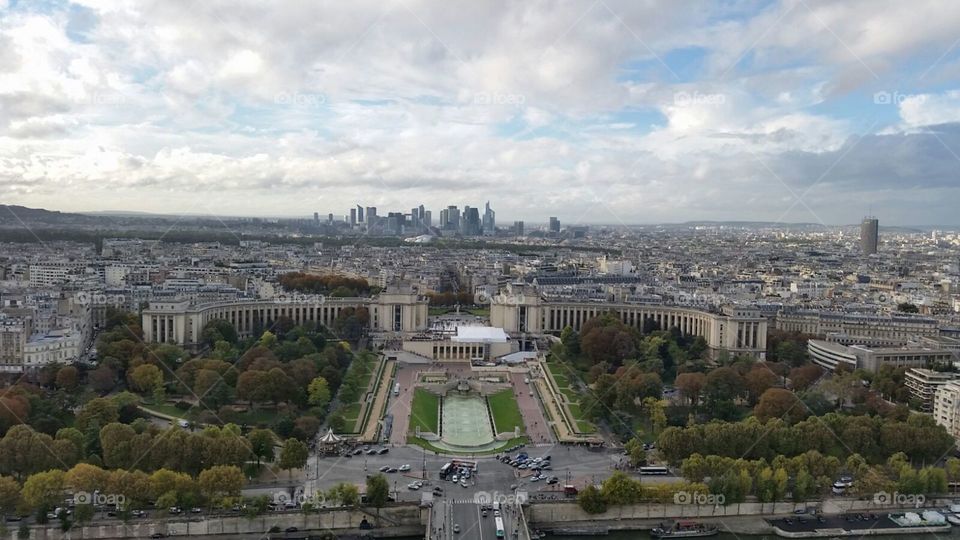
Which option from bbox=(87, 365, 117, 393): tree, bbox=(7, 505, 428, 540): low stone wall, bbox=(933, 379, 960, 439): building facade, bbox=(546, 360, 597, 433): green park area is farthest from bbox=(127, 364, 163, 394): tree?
bbox=(933, 379, 960, 439): building facade

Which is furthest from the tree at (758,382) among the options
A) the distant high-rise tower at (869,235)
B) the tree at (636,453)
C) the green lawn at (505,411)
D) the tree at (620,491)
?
the distant high-rise tower at (869,235)

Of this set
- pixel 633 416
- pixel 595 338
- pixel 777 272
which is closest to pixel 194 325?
pixel 595 338

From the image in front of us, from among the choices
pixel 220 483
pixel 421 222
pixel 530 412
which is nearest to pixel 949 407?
pixel 530 412

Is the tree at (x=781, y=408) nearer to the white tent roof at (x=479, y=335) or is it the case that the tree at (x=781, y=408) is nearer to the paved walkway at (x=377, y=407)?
the paved walkway at (x=377, y=407)

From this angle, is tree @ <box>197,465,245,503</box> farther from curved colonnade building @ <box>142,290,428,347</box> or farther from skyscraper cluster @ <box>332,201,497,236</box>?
skyscraper cluster @ <box>332,201,497,236</box>

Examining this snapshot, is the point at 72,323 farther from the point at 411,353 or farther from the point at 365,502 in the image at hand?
the point at 365,502
